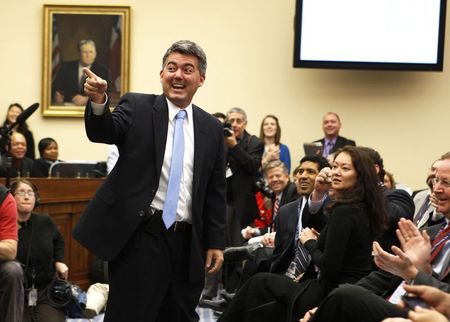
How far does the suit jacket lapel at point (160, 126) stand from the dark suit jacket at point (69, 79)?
7.11m

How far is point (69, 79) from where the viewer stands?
10.9m

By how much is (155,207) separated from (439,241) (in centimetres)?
123

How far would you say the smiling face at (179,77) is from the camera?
3.83 metres

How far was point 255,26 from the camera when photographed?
10797 mm

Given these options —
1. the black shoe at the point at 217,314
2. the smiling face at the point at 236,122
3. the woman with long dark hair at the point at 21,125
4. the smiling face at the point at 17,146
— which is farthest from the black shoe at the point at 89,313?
the woman with long dark hair at the point at 21,125

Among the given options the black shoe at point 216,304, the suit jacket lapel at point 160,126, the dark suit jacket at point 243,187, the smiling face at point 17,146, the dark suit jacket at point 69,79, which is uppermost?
the dark suit jacket at point 69,79

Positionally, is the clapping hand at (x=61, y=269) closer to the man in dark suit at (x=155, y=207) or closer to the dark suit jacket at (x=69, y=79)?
the man in dark suit at (x=155, y=207)

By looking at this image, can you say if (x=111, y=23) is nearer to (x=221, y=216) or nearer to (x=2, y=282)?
(x=2, y=282)

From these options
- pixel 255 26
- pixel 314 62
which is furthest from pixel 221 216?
pixel 255 26

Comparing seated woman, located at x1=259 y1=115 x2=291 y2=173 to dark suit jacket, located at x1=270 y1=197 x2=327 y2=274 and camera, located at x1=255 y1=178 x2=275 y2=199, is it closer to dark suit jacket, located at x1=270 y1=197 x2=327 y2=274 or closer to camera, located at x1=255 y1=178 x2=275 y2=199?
camera, located at x1=255 y1=178 x2=275 y2=199

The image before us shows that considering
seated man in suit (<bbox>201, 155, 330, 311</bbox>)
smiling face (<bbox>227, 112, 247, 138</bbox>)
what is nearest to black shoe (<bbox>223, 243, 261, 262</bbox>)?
seated man in suit (<bbox>201, 155, 330, 311</bbox>)

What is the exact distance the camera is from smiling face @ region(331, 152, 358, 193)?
468cm

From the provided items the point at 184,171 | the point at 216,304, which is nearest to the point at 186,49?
the point at 184,171

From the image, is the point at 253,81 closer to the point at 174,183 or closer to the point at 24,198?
the point at 24,198
